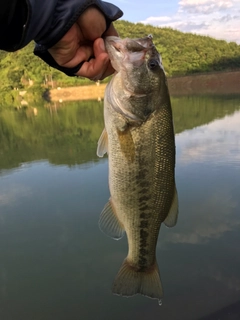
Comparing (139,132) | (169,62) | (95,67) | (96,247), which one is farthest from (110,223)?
(169,62)

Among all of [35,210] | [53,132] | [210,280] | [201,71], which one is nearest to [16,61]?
[201,71]

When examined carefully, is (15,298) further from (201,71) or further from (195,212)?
(201,71)

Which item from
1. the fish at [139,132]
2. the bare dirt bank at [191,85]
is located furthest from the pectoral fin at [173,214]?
the bare dirt bank at [191,85]

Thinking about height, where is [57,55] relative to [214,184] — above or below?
above

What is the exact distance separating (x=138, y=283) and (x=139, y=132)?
2.60ft

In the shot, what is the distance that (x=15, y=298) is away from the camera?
16.9 ft

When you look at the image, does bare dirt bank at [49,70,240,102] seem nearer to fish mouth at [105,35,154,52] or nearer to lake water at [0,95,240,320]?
lake water at [0,95,240,320]

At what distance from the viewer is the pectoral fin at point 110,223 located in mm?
1868

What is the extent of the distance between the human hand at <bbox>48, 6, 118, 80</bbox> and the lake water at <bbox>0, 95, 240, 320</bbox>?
3.57 m

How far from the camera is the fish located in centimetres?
167

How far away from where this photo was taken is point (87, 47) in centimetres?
184

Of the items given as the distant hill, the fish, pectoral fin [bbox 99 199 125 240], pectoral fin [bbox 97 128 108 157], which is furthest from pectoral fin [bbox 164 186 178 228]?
the distant hill

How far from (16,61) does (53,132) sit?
38.8 metres

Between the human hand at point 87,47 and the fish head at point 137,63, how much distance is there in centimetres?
7
